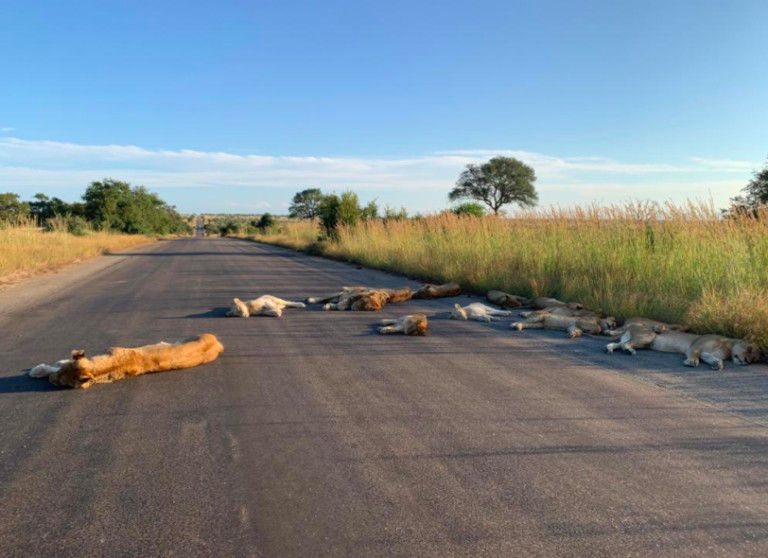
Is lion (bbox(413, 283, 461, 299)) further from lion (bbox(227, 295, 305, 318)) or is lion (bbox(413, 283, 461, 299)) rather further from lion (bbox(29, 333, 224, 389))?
lion (bbox(29, 333, 224, 389))

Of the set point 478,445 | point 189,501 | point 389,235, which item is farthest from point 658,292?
point 389,235

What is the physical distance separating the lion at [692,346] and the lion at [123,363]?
15.6 ft

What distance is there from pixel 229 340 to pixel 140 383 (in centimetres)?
211

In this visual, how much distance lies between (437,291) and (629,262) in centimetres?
372

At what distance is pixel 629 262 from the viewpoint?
35.1 feet

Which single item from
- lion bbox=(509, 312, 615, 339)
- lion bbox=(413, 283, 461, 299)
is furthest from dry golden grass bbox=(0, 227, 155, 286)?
lion bbox=(509, 312, 615, 339)

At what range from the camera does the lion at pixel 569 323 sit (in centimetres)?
807

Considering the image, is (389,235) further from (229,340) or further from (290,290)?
(229,340)

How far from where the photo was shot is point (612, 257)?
36.2ft

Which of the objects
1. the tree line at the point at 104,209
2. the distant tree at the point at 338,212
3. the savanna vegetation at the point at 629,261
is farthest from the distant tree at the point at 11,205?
the savanna vegetation at the point at 629,261

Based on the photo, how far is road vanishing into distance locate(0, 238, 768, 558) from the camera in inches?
113

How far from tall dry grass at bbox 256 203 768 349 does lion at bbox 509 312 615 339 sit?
34.8 inches

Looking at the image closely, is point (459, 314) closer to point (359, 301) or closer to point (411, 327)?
point (411, 327)

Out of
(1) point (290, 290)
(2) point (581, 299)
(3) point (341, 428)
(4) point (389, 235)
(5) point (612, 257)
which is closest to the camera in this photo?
(3) point (341, 428)
